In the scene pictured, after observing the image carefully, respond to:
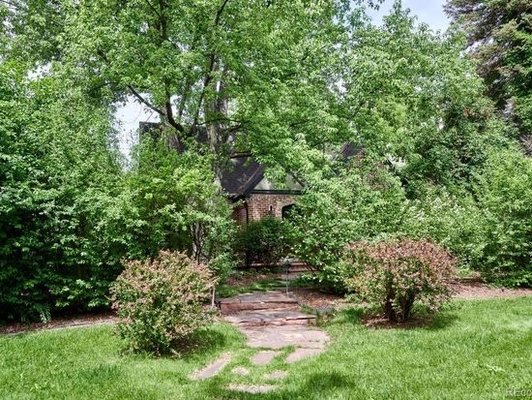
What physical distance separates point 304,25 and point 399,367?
882cm

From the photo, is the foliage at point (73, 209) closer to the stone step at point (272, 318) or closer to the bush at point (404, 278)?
the stone step at point (272, 318)

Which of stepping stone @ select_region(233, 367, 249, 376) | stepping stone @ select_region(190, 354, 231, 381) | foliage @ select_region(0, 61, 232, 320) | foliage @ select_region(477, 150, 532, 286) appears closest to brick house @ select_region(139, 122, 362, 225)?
foliage @ select_region(477, 150, 532, 286)

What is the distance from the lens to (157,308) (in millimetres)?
5984

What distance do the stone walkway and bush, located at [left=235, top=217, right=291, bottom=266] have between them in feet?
14.4

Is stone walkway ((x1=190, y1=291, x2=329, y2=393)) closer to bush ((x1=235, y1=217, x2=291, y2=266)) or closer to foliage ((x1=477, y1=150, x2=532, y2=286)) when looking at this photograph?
bush ((x1=235, y1=217, x2=291, y2=266))

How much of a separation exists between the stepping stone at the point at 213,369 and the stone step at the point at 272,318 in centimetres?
211

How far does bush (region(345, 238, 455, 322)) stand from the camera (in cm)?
704

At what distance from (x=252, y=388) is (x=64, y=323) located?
4.68 meters

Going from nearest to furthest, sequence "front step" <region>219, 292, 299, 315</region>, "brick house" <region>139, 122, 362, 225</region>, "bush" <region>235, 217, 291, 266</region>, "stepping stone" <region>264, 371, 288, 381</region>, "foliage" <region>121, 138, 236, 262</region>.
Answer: "stepping stone" <region>264, 371, 288, 381</region>, "foliage" <region>121, 138, 236, 262</region>, "front step" <region>219, 292, 299, 315</region>, "bush" <region>235, 217, 291, 266</region>, "brick house" <region>139, 122, 362, 225</region>

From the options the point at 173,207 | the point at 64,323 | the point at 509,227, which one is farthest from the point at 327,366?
the point at 509,227

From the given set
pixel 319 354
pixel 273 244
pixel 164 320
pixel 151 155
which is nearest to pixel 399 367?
pixel 319 354

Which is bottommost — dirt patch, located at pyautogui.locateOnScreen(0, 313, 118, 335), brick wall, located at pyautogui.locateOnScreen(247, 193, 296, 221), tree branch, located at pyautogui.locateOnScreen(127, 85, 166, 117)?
dirt patch, located at pyautogui.locateOnScreen(0, 313, 118, 335)

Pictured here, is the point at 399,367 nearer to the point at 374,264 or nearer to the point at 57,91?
the point at 374,264

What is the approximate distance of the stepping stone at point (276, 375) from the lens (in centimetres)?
520
